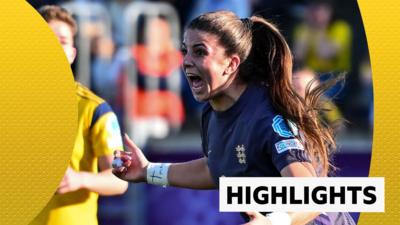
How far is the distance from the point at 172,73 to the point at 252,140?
3.43m

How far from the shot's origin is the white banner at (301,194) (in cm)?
433

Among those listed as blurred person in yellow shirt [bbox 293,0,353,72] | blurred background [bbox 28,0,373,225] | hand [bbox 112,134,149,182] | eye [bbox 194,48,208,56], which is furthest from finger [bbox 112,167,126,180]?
blurred person in yellow shirt [bbox 293,0,353,72]

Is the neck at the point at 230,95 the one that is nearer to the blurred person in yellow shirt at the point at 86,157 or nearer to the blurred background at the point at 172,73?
the blurred person in yellow shirt at the point at 86,157

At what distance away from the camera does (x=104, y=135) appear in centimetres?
488

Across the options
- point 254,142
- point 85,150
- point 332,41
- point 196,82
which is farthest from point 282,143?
point 332,41

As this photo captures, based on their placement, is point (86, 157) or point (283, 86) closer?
point (283, 86)

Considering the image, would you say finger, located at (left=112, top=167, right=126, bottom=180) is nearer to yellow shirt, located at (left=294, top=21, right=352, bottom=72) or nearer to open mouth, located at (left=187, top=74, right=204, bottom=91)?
open mouth, located at (left=187, top=74, right=204, bottom=91)

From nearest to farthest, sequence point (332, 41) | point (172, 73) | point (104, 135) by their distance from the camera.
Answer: point (104, 135), point (172, 73), point (332, 41)

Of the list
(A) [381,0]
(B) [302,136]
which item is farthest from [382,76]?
(B) [302,136]

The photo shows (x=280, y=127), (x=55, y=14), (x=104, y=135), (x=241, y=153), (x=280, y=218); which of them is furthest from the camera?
(x=55, y=14)

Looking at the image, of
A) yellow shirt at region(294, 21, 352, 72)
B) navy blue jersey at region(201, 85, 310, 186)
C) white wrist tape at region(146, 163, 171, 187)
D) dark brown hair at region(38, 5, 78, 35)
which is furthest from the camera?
yellow shirt at region(294, 21, 352, 72)

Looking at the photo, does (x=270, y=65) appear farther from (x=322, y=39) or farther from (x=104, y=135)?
(x=322, y=39)

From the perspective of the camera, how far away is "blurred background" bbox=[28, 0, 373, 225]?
6.73m

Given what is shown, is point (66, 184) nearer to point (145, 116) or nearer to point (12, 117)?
point (12, 117)
